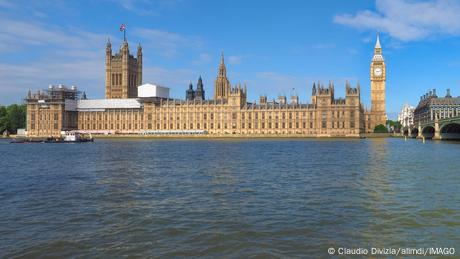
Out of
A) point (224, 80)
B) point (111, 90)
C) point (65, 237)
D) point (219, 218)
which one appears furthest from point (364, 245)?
point (111, 90)

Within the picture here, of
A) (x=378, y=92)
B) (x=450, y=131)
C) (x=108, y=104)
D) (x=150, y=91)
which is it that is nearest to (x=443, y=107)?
(x=378, y=92)

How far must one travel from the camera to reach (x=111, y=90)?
178 metres

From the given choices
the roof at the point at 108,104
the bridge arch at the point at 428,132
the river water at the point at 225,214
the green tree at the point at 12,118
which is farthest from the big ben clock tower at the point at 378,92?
the river water at the point at 225,214

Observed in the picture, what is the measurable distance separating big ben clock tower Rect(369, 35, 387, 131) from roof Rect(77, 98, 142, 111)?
79962 millimetres

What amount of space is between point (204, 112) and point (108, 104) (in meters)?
36.6

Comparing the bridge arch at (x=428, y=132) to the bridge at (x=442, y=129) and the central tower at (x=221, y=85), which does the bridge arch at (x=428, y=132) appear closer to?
the bridge at (x=442, y=129)

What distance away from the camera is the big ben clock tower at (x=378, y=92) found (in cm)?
15788

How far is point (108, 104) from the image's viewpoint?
16212 centimetres

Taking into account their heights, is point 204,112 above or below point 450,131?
above

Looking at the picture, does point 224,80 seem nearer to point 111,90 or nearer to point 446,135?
point 111,90

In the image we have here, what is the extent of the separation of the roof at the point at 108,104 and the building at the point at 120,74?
11.6 metres

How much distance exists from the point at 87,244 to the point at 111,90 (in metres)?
169

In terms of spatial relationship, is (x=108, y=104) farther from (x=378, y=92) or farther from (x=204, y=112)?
(x=378, y=92)

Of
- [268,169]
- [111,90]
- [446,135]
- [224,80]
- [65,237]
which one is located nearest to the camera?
[65,237]
